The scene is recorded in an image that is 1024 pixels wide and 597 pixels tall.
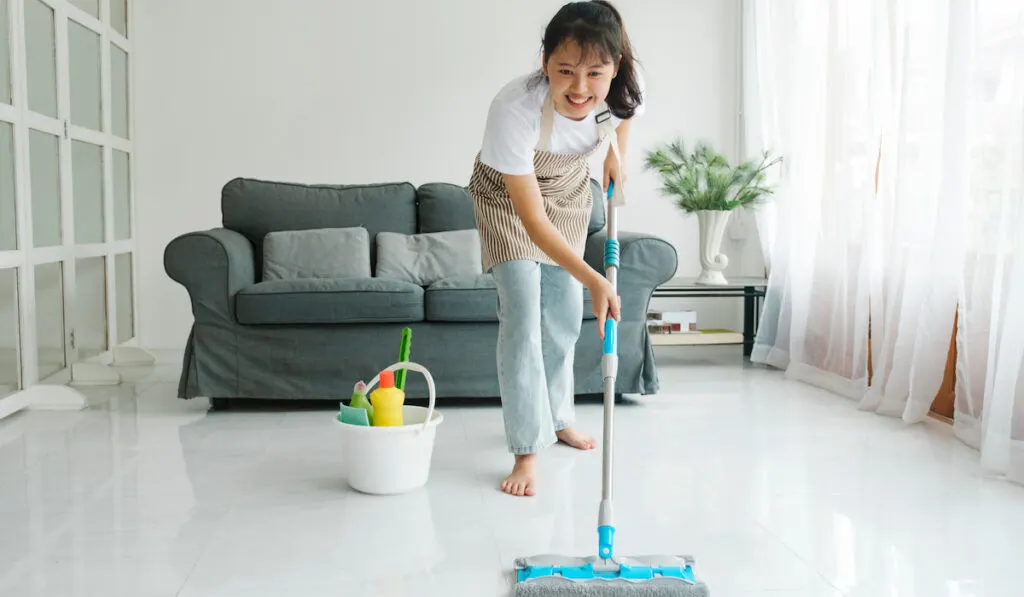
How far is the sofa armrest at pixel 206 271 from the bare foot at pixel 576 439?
122cm

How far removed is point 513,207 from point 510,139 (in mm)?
303

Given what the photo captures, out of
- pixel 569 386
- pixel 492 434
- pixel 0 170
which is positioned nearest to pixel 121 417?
pixel 0 170

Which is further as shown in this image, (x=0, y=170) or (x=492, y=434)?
(x=0, y=170)

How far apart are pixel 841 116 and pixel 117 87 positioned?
3.12 m

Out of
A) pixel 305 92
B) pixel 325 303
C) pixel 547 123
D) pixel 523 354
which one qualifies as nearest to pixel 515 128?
pixel 547 123

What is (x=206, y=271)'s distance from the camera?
310 cm

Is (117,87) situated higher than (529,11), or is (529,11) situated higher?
(529,11)

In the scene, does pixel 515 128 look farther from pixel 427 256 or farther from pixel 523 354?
pixel 427 256

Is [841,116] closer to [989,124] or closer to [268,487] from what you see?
[989,124]

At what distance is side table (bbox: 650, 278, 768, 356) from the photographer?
405cm

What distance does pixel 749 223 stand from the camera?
4672mm

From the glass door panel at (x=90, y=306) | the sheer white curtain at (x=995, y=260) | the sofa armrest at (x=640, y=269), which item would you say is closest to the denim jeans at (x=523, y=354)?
the sofa armrest at (x=640, y=269)

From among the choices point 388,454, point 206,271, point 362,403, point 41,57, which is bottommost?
point 388,454

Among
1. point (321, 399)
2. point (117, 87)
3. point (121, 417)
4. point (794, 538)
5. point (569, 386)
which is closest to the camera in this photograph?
point (794, 538)
